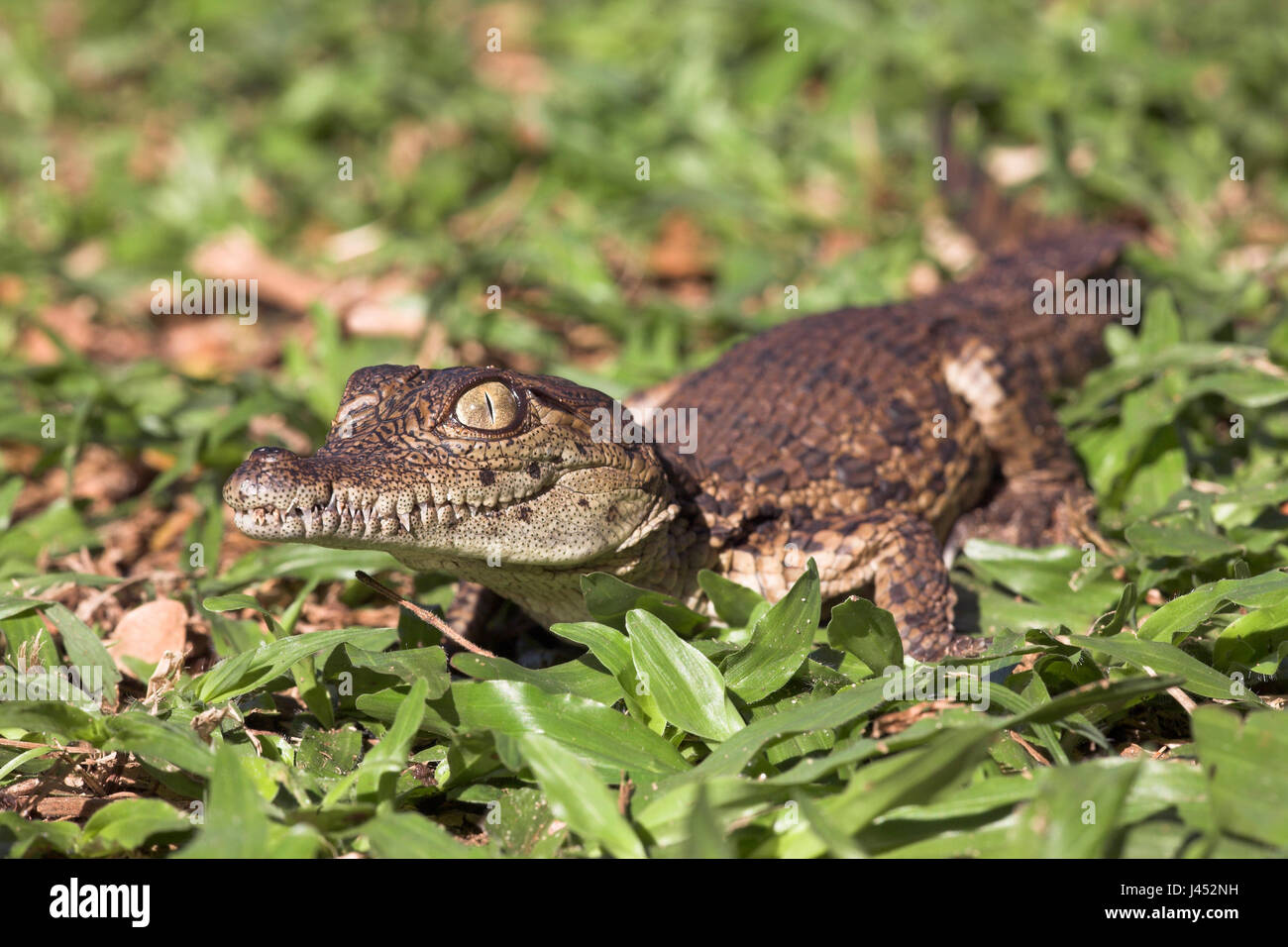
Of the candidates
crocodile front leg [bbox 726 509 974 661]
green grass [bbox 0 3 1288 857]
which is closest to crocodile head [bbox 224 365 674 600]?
green grass [bbox 0 3 1288 857]

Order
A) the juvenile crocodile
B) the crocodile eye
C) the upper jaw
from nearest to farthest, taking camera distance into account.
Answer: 1. the upper jaw
2. the juvenile crocodile
3. the crocodile eye

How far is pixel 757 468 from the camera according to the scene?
4.02 m

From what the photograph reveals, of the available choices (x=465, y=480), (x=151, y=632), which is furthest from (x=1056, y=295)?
(x=151, y=632)

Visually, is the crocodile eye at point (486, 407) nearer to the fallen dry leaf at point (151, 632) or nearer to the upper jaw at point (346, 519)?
the upper jaw at point (346, 519)

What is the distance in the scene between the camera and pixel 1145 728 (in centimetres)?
321

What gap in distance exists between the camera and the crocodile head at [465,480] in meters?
2.88

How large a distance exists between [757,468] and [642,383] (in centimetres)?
147

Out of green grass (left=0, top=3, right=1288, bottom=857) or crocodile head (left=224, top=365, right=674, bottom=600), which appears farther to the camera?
crocodile head (left=224, top=365, right=674, bottom=600)

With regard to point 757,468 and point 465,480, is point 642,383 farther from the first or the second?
point 465,480

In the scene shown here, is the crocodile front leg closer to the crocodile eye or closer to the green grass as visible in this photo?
the green grass

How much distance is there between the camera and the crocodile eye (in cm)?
325

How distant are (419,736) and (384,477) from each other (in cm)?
71

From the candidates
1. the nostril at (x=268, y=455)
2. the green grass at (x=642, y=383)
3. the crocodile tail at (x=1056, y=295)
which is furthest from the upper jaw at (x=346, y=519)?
the crocodile tail at (x=1056, y=295)

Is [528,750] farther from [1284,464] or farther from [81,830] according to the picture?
[1284,464]
